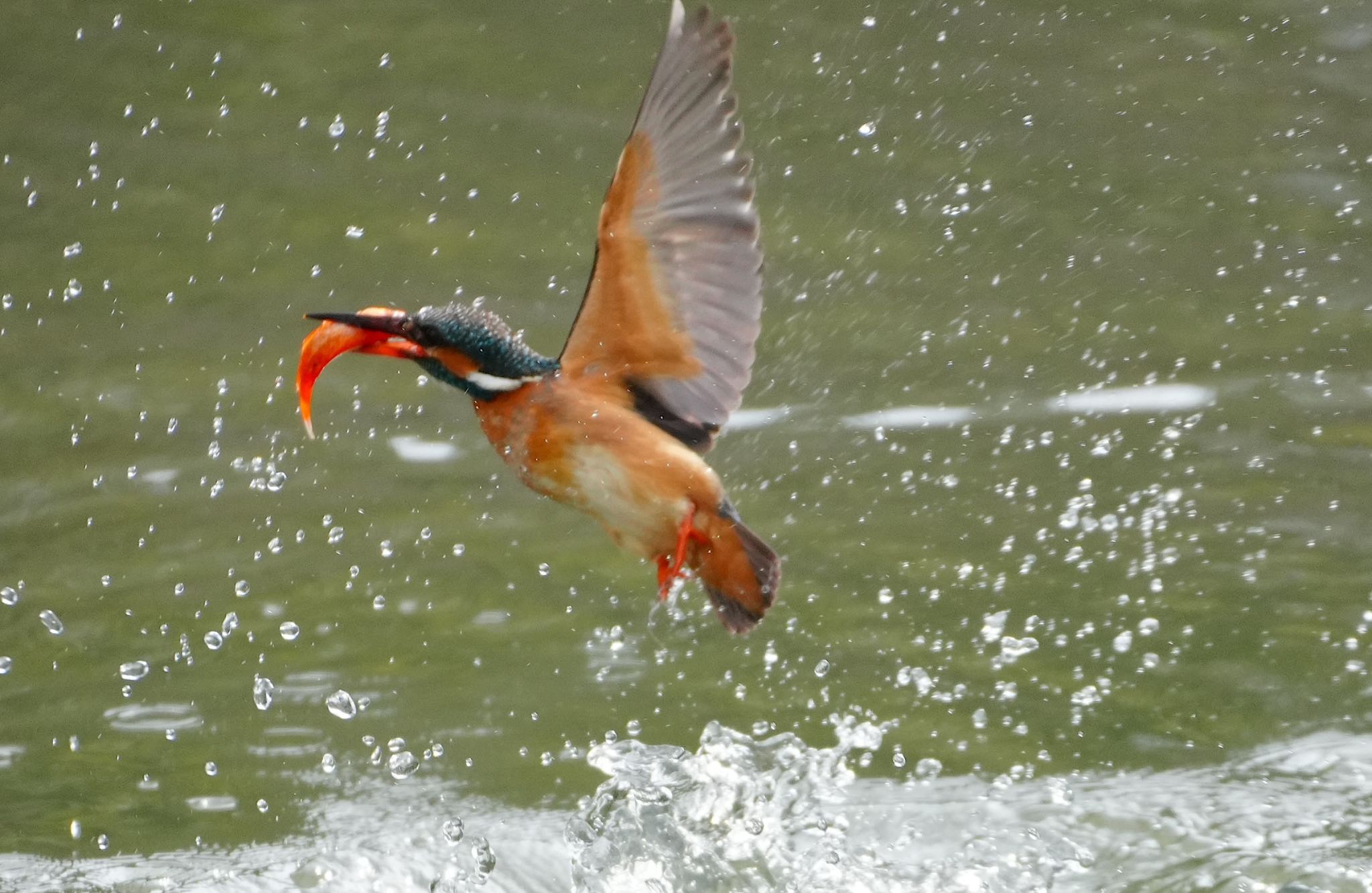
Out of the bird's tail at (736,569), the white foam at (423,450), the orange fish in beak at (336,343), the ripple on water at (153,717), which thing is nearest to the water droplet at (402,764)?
the ripple on water at (153,717)

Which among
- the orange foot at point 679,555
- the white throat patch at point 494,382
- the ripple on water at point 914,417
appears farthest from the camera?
the ripple on water at point 914,417

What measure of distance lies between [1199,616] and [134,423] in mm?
2887

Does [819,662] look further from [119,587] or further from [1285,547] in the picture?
[119,587]

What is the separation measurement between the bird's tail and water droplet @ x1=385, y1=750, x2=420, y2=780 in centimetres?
90

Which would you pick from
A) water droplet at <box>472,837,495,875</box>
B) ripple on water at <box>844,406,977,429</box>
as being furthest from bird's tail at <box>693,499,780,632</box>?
ripple on water at <box>844,406,977,429</box>

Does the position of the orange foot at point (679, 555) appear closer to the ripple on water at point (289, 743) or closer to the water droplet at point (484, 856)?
the water droplet at point (484, 856)

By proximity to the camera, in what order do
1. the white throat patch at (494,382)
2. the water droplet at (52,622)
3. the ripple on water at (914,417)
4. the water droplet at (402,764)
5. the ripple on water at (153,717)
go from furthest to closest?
the ripple on water at (914,417) < the water droplet at (52,622) < the ripple on water at (153,717) < the water droplet at (402,764) < the white throat patch at (494,382)

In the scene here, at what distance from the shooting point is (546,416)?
302cm

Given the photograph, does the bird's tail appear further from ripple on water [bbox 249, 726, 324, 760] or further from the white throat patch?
ripple on water [bbox 249, 726, 324, 760]

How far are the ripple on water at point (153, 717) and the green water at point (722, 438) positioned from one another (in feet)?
0.04

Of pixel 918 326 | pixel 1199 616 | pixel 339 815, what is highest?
pixel 918 326

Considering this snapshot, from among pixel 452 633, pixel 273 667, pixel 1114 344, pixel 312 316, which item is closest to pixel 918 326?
pixel 1114 344

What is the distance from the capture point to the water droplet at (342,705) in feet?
13.0

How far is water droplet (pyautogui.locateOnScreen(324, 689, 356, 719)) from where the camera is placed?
156 inches
